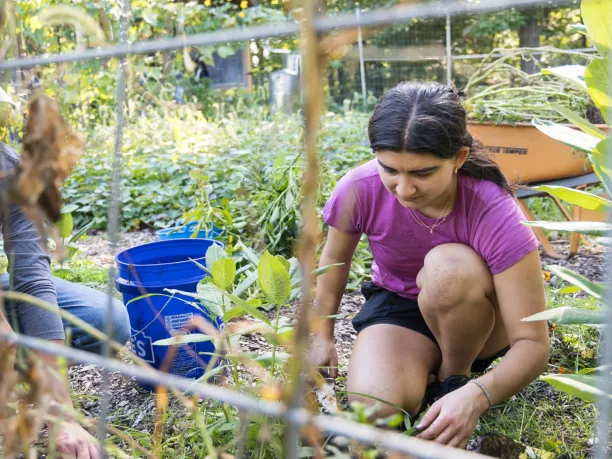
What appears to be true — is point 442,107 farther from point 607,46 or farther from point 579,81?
point 607,46

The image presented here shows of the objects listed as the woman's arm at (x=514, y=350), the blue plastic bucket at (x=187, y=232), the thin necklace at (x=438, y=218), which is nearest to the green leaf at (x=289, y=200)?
the blue plastic bucket at (x=187, y=232)

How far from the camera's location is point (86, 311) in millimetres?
1812

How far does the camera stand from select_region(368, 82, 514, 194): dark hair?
1.44 meters

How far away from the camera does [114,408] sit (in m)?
1.80

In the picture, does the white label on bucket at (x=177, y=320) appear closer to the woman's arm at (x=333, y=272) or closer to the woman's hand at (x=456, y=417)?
the woman's arm at (x=333, y=272)

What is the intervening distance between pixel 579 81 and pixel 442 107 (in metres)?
0.33

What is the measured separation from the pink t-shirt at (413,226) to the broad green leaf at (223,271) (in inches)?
19.7

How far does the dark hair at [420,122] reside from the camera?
1.44m

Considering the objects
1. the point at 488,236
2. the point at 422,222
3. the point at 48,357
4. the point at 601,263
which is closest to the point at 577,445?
the point at 488,236

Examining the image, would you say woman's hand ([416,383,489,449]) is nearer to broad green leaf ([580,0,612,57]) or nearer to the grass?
the grass

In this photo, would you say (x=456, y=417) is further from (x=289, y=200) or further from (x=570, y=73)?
(x=289, y=200)

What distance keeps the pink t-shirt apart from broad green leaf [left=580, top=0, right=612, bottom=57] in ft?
1.88

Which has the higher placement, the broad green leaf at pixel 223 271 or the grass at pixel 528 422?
the broad green leaf at pixel 223 271

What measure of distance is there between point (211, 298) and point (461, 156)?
0.69 m
